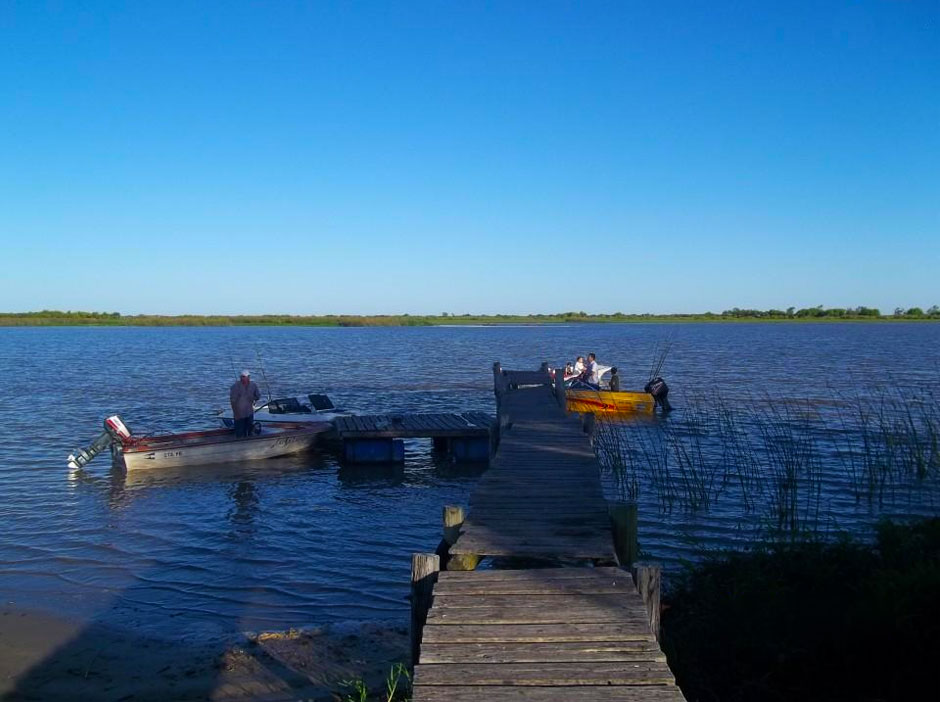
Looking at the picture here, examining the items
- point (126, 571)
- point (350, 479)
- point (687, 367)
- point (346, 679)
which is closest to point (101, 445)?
point (350, 479)

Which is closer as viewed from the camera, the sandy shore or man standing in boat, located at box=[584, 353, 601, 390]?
the sandy shore

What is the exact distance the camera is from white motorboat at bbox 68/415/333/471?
1819cm

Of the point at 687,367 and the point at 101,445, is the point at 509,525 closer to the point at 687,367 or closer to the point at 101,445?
the point at 101,445

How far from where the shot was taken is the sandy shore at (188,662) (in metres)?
7.40

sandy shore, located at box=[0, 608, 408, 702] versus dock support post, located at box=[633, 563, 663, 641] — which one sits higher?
dock support post, located at box=[633, 563, 663, 641]

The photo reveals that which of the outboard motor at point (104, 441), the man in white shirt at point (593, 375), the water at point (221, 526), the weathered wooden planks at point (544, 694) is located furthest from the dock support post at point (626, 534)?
the man in white shirt at point (593, 375)

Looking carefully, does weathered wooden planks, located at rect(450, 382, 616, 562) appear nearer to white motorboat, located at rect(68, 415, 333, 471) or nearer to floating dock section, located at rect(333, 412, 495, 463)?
floating dock section, located at rect(333, 412, 495, 463)

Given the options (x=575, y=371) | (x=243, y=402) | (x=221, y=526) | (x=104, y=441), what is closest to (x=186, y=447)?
(x=243, y=402)

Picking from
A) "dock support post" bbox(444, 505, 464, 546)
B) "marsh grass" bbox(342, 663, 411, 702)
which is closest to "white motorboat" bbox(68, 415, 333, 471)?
→ "marsh grass" bbox(342, 663, 411, 702)

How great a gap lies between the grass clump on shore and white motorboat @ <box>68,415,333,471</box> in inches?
533

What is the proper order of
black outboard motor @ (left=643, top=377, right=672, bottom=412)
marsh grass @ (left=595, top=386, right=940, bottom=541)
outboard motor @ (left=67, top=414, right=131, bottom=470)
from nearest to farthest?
marsh grass @ (left=595, top=386, right=940, bottom=541)
outboard motor @ (left=67, top=414, right=131, bottom=470)
black outboard motor @ (left=643, top=377, right=672, bottom=412)

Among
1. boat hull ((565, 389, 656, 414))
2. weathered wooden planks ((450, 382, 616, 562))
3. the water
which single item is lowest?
the water

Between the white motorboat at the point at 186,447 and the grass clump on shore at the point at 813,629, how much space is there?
1353cm

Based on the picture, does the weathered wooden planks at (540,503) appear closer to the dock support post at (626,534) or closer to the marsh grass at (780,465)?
the dock support post at (626,534)
